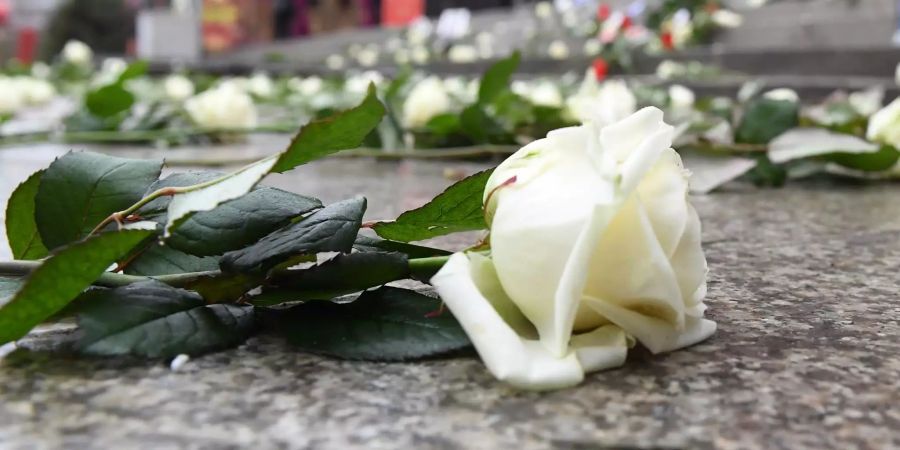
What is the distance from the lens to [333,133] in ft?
1.26

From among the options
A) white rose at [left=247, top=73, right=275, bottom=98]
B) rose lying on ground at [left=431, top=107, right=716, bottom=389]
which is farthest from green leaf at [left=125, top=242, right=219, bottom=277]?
white rose at [left=247, top=73, right=275, bottom=98]

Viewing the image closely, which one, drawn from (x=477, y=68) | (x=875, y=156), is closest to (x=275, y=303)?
(x=875, y=156)

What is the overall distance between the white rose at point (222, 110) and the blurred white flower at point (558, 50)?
3.43 m

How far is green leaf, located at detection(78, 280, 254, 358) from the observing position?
0.37 meters

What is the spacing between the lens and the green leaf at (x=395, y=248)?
1.44 ft

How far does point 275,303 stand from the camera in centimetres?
42

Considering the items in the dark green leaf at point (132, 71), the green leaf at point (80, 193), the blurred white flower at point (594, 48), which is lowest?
the blurred white flower at point (594, 48)

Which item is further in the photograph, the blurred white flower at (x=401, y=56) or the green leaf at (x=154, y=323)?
the blurred white flower at (x=401, y=56)

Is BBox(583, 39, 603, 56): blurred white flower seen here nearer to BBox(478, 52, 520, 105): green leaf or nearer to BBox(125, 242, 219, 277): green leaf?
BBox(478, 52, 520, 105): green leaf

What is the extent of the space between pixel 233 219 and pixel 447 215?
0.10 m

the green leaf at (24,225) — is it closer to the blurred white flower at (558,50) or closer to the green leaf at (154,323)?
the green leaf at (154,323)

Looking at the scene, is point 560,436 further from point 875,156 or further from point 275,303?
point 875,156

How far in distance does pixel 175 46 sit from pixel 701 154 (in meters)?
6.43

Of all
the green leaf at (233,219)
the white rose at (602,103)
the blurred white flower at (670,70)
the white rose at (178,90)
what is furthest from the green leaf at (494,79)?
the blurred white flower at (670,70)
